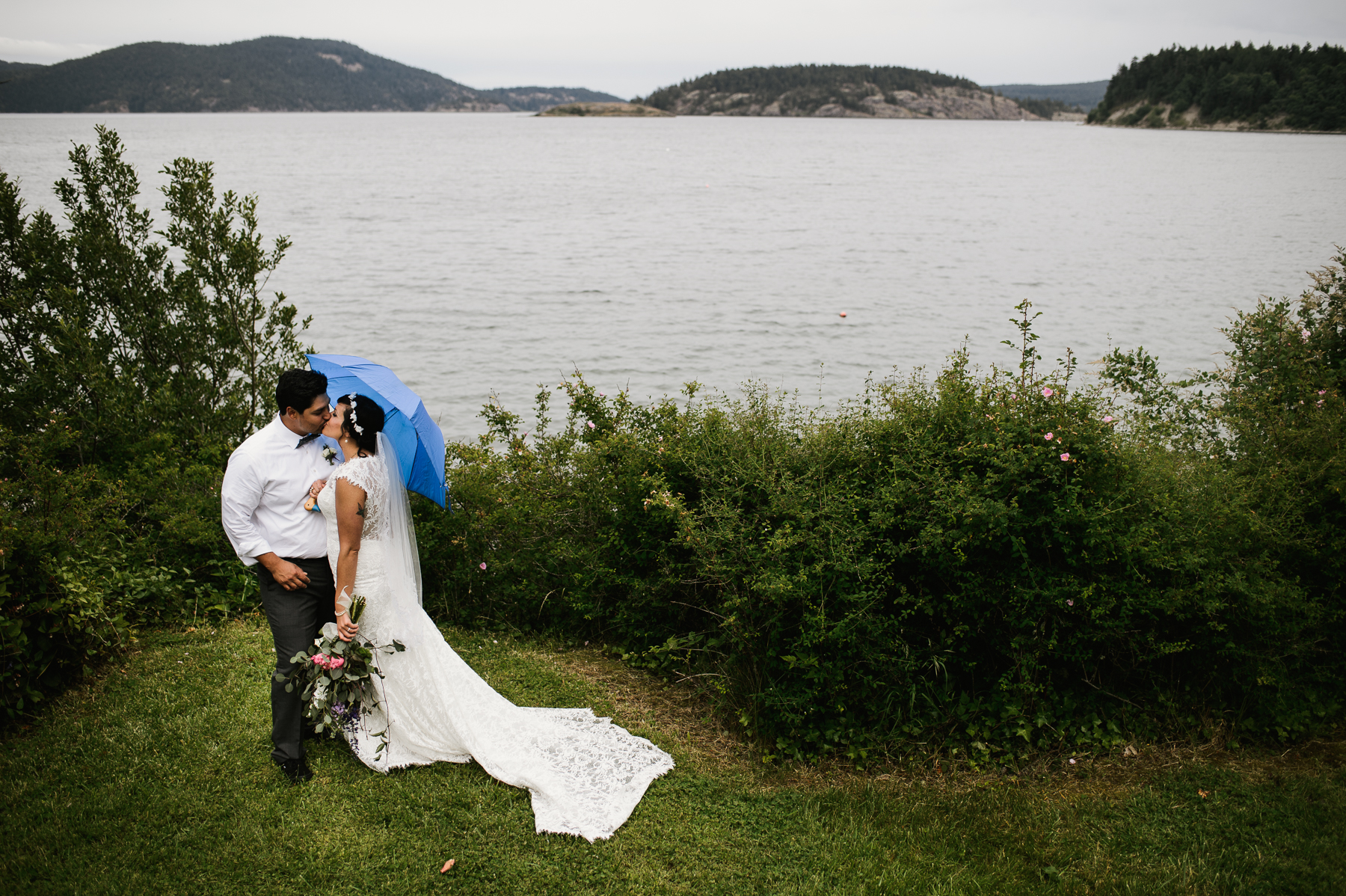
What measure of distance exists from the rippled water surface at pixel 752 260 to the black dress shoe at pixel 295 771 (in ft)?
40.6

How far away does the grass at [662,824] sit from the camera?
4.48m

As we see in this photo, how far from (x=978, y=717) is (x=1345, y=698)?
257 centimetres

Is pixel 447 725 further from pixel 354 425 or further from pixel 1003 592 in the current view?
pixel 1003 592

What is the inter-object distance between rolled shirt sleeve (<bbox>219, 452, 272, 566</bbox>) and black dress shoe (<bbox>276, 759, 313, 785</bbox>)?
4.22 ft

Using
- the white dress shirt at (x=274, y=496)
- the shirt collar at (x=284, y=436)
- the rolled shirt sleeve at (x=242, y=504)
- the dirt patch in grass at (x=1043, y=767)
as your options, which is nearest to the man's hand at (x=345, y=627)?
the white dress shirt at (x=274, y=496)

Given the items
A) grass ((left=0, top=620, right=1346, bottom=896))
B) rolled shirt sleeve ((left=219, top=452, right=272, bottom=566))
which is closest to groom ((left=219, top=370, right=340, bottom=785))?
rolled shirt sleeve ((left=219, top=452, right=272, bottom=566))

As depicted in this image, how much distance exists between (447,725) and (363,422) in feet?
6.59

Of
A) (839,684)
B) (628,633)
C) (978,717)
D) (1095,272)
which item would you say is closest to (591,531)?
(628,633)

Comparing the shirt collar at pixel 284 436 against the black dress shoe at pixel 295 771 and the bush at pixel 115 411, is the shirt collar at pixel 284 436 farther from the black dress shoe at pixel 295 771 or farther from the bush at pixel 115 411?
the bush at pixel 115 411

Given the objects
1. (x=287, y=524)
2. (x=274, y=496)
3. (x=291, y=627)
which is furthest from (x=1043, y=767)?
(x=274, y=496)

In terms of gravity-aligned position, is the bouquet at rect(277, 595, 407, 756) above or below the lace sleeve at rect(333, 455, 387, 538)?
below

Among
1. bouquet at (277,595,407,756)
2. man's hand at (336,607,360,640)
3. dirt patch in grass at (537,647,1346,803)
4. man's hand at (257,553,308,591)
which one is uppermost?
man's hand at (257,553,308,591)

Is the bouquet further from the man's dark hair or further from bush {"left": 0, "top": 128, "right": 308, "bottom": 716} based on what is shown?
bush {"left": 0, "top": 128, "right": 308, "bottom": 716}

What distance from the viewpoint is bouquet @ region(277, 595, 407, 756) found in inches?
→ 196
